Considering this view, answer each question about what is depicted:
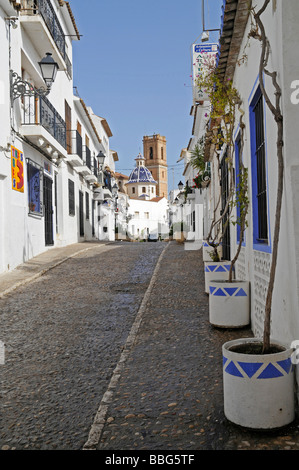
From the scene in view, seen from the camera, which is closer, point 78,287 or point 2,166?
point 78,287

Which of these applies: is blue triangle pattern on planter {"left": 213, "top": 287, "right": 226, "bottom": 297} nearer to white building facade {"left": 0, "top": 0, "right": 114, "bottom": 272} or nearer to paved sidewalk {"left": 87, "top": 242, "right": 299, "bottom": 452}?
paved sidewalk {"left": 87, "top": 242, "right": 299, "bottom": 452}

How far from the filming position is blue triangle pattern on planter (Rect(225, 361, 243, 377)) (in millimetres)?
2857

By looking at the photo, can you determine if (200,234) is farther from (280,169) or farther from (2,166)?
(280,169)

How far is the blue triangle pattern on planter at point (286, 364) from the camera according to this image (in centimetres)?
284

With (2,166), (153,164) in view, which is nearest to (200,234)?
(2,166)

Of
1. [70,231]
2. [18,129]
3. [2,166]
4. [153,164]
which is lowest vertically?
[70,231]

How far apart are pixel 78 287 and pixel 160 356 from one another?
4535 millimetres

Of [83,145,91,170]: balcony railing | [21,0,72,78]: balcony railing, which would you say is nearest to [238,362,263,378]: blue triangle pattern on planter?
[21,0,72,78]: balcony railing

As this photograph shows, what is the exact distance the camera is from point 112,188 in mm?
33625

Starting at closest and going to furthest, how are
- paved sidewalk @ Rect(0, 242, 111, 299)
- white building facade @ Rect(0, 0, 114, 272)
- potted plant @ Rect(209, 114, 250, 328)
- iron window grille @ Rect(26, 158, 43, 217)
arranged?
potted plant @ Rect(209, 114, 250, 328) → paved sidewalk @ Rect(0, 242, 111, 299) → white building facade @ Rect(0, 0, 114, 272) → iron window grille @ Rect(26, 158, 43, 217)

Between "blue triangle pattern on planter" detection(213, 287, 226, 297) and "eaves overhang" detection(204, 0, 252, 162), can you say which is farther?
"blue triangle pattern on planter" detection(213, 287, 226, 297)

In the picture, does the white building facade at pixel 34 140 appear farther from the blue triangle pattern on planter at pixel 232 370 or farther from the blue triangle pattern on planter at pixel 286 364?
the blue triangle pattern on planter at pixel 286 364

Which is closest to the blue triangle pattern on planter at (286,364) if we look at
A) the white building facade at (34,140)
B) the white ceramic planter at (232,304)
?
the white ceramic planter at (232,304)

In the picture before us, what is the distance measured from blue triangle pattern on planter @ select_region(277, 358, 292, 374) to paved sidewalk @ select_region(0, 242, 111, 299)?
578 centimetres
